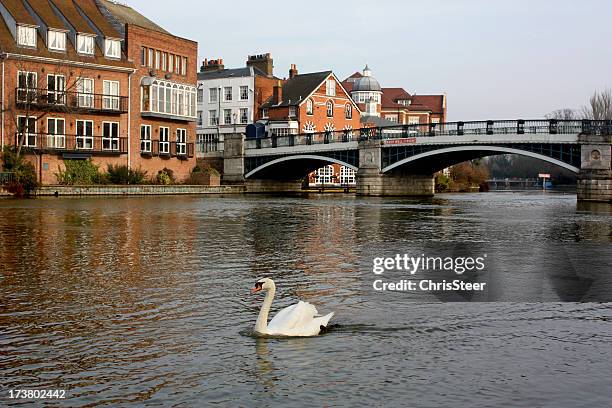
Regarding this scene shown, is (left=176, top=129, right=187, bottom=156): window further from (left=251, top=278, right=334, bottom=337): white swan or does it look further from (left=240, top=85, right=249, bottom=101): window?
(left=251, top=278, right=334, bottom=337): white swan

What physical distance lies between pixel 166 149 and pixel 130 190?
10.0 metres

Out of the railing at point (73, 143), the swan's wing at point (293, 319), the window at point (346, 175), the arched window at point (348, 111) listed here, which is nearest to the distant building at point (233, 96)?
the arched window at point (348, 111)

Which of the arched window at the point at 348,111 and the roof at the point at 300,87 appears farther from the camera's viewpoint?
the arched window at the point at 348,111

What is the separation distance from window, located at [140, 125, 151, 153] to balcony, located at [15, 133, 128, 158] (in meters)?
2.22

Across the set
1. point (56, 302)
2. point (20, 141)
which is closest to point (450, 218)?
point (56, 302)

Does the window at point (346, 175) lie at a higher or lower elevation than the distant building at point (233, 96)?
lower

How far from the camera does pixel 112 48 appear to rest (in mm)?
60562

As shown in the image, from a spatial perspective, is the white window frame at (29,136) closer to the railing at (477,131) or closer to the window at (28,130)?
the window at (28,130)

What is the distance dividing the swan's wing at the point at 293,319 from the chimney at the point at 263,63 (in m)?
85.0

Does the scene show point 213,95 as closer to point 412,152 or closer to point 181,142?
point 181,142

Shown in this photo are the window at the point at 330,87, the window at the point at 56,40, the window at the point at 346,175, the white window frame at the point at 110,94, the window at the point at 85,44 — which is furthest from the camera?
the window at the point at 346,175

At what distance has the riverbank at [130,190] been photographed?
5053 centimetres

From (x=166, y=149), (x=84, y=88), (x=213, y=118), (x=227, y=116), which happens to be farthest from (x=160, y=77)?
(x=213, y=118)

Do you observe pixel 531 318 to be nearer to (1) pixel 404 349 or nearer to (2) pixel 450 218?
(1) pixel 404 349
